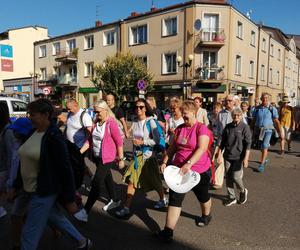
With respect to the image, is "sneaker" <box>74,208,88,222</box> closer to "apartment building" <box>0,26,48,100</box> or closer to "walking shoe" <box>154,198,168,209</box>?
"walking shoe" <box>154,198,168,209</box>

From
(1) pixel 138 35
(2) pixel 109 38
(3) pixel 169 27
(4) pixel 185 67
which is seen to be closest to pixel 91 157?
(4) pixel 185 67

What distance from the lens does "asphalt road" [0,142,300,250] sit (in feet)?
12.4

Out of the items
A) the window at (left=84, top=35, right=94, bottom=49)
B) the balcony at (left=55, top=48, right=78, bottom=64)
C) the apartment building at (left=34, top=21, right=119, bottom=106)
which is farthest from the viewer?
the balcony at (left=55, top=48, right=78, bottom=64)

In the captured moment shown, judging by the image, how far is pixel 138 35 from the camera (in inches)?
1179

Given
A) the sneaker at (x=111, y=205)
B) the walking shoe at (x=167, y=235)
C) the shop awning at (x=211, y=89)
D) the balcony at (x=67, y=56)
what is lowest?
the sneaker at (x=111, y=205)

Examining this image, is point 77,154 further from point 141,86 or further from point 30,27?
point 30,27

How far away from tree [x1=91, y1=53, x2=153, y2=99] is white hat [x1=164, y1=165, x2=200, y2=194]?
23460 mm

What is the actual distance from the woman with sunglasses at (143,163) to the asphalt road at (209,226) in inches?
13.0

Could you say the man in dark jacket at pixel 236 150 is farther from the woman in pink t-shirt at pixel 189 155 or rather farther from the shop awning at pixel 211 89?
the shop awning at pixel 211 89

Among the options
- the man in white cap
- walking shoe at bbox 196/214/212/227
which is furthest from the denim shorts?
walking shoe at bbox 196/214/212/227

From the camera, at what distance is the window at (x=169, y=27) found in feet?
90.0

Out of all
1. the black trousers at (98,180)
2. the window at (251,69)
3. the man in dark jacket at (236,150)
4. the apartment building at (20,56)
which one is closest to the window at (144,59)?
the window at (251,69)

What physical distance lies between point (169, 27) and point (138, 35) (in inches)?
134

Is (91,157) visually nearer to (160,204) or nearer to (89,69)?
(160,204)
